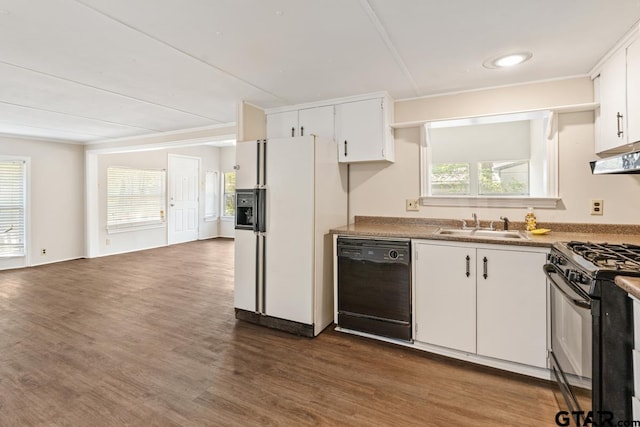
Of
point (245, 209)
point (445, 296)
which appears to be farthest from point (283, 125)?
Result: point (445, 296)

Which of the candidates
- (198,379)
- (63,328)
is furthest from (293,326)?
(63,328)

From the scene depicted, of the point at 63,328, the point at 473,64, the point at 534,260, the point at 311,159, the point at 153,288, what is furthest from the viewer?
the point at 153,288

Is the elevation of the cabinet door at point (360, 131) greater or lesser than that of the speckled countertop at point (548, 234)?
greater

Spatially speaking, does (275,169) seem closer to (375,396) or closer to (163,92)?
Result: (163,92)

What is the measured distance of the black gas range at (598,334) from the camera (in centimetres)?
134

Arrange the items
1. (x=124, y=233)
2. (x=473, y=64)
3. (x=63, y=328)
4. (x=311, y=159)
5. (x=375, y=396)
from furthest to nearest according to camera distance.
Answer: (x=124, y=233)
(x=63, y=328)
(x=311, y=159)
(x=473, y=64)
(x=375, y=396)

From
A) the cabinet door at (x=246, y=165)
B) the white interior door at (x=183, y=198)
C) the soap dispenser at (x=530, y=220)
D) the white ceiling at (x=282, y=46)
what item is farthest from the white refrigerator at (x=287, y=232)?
the white interior door at (x=183, y=198)

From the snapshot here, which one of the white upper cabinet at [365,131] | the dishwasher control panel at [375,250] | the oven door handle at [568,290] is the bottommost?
the oven door handle at [568,290]

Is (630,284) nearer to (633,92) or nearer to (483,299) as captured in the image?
(483,299)

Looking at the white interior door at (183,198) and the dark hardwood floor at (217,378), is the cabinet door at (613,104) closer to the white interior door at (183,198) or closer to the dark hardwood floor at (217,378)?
the dark hardwood floor at (217,378)

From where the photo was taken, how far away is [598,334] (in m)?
1.38

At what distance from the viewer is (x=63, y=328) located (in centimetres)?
303

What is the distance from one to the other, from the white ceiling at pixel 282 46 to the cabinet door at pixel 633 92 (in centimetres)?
14

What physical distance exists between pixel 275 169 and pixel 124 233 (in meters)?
5.41
